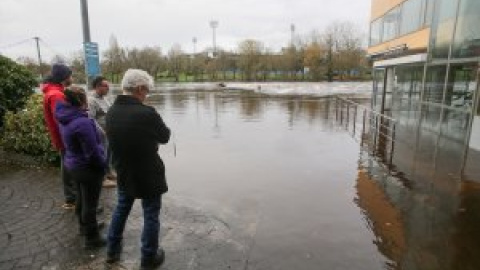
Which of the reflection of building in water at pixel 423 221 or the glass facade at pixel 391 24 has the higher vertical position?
the glass facade at pixel 391 24

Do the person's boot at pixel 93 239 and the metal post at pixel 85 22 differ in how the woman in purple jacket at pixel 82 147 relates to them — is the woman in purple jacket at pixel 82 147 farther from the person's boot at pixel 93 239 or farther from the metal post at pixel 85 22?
the metal post at pixel 85 22

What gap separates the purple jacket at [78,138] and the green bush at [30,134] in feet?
12.2

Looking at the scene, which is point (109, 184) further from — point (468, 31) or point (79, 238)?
point (468, 31)

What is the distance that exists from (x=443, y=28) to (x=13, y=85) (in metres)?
10.9

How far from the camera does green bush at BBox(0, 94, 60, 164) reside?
7.19m

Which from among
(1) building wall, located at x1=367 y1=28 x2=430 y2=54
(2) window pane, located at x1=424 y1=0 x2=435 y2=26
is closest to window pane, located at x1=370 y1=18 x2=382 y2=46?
(1) building wall, located at x1=367 y1=28 x2=430 y2=54

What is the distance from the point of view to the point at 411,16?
1372cm

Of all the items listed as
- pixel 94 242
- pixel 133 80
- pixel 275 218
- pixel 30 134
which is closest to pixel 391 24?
pixel 275 218

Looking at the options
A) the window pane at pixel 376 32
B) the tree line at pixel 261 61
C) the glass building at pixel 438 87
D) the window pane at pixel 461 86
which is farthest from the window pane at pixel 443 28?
the tree line at pixel 261 61

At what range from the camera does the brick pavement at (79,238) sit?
12.7 ft

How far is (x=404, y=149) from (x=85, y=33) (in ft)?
25.8

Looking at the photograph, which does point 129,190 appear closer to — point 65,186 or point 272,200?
point 65,186

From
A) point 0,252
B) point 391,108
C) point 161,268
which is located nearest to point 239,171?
point 161,268

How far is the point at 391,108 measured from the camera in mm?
16281
